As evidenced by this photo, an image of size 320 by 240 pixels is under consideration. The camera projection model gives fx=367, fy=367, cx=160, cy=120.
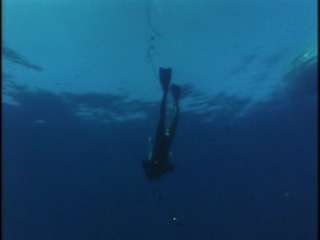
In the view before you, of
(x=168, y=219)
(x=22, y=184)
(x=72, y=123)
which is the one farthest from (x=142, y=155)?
(x=22, y=184)

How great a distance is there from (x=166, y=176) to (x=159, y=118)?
20646 mm

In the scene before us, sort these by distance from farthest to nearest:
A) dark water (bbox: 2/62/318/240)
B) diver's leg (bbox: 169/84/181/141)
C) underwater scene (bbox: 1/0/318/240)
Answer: dark water (bbox: 2/62/318/240)
underwater scene (bbox: 1/0/318/240)
diver's leg (bbox: 169/84/181/141)

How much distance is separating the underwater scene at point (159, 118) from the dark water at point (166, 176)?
0.12 meters

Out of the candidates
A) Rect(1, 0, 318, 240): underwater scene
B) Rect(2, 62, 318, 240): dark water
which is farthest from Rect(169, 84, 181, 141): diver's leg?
Rect(2, 62, 318, 240): dark water

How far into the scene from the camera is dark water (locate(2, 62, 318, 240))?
25.0 meters

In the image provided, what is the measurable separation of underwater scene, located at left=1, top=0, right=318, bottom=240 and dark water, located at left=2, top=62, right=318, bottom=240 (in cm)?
12

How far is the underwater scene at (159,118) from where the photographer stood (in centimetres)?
1398

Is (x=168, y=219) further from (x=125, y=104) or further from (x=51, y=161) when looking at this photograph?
(x=125, y=104)

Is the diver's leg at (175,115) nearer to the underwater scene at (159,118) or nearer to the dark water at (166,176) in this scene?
the underwater scene at (159,118)

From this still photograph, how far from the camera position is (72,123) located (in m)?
25.0

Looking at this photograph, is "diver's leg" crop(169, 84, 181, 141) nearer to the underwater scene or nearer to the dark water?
the underwater scene

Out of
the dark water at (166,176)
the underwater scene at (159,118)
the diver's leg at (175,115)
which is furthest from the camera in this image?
the dark water at (166,176)

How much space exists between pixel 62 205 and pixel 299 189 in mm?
21438

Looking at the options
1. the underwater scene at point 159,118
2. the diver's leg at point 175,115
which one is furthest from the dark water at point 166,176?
the diver's leg at point 175,115
